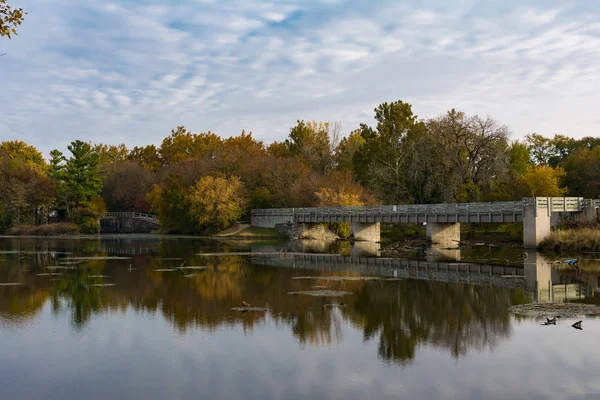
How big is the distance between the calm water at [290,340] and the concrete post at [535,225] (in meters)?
17.2

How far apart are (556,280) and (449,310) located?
10783mm

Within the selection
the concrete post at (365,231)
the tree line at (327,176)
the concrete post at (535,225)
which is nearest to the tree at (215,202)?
the tree line at (327,176)

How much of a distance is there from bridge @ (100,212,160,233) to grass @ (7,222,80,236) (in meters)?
9.74

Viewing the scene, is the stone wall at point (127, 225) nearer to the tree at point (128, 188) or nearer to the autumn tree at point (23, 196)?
the tree at point (128, 188)

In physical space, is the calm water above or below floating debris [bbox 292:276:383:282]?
below

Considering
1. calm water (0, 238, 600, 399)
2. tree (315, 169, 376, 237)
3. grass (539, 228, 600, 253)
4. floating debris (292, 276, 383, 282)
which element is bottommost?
calm water (0, 238, 600, 399)

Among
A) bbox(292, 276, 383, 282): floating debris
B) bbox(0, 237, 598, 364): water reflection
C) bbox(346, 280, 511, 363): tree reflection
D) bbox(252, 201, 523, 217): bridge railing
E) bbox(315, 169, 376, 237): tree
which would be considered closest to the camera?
bbox(346, 280, 511, 363): tree reflection

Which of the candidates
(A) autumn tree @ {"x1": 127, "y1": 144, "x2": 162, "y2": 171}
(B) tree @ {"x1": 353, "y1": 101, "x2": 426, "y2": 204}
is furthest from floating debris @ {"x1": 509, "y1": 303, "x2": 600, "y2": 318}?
(A) autumn tree @ {"x1": 127, "y1": 144, "x2": 162, "y2": 171}

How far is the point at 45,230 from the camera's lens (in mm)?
90375

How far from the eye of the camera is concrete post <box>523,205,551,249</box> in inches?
1977

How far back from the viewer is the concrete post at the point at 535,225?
50.2 m

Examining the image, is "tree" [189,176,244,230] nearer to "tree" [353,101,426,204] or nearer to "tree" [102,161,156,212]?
"tree" [353,101,426,204]

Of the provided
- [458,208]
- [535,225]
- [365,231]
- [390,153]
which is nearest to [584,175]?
[390,153]

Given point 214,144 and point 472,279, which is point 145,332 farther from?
point 214,144
